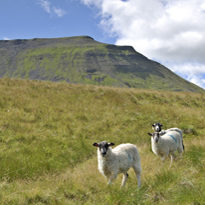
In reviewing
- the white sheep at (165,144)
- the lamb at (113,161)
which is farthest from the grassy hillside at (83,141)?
the white sheep at (165,144)

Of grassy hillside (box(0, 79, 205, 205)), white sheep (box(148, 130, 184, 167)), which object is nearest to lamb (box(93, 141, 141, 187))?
grassy hillside (box(0, 79, 205, 205))

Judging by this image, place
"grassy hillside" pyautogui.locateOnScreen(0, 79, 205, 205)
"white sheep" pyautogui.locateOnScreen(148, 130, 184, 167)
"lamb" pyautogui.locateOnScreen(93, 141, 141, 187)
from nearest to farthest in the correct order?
"grassy hillside" pyautogui.locateOnScreen(0, 79, 205, 205), "lamb" pyautogui.locateOnScreen(93, 141, 141, 187), "white sheep" pyautogui.locateOnScreen(148, 130, 184, 167)

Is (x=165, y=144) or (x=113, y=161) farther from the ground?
(x=165, y=144)

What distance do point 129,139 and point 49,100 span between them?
8.49 m

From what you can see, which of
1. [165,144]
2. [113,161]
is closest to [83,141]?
[165,144]

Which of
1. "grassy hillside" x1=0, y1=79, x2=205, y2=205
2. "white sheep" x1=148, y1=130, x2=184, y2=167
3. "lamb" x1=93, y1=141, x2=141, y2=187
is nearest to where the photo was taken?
"grassy hillside" x1=0, y1=79, x2=205, y2=205

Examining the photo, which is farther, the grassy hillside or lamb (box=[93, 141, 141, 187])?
lamb (box=[93, 141, 141, 187])

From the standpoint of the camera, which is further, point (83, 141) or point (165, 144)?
point (83, 141)

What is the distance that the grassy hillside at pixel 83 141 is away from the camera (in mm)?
6246

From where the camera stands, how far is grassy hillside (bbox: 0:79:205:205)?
20.5ft

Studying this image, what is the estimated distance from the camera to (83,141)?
13.5m

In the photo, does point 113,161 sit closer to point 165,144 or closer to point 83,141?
point 165,144

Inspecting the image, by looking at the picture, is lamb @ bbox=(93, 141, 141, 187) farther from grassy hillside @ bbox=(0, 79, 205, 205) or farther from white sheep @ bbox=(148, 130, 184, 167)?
white sheep @ bbox=(148, 130, 184, 167)

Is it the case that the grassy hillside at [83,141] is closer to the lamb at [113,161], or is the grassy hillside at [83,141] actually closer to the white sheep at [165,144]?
the lamb at [113,161]
